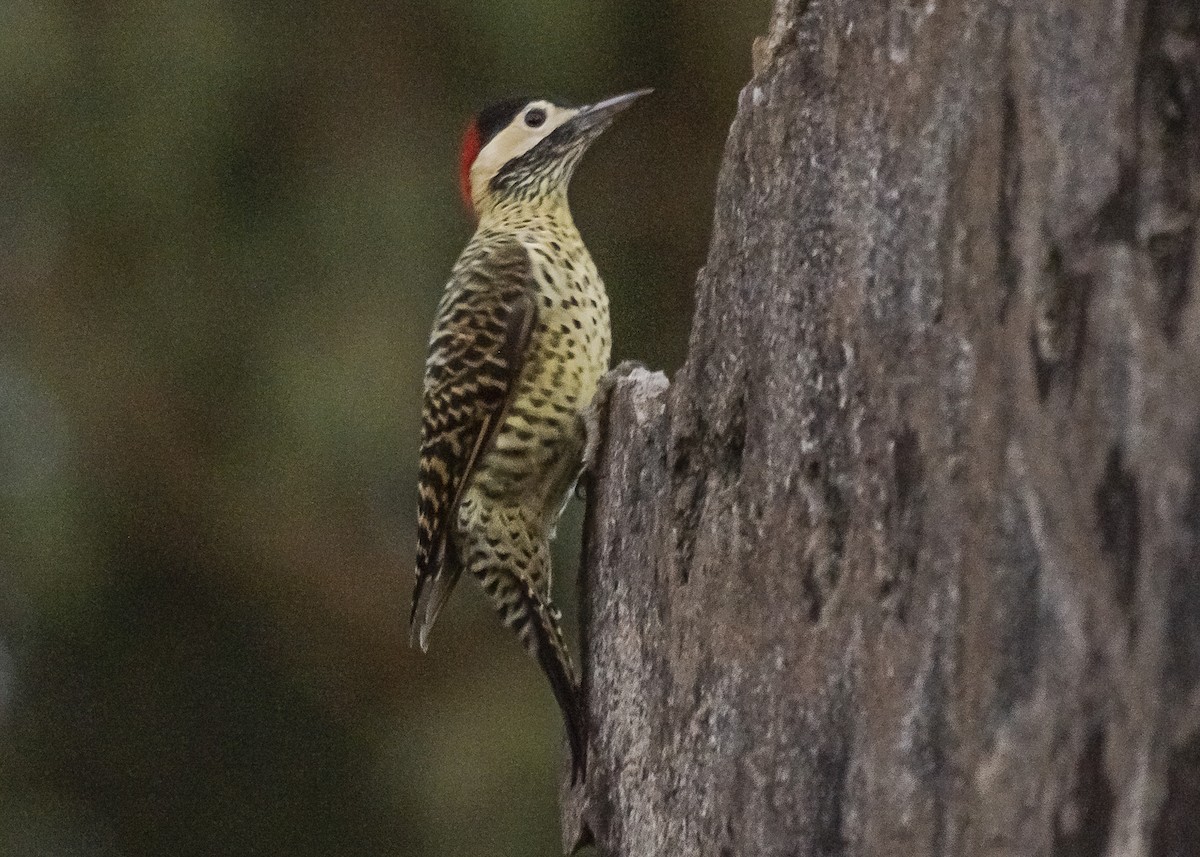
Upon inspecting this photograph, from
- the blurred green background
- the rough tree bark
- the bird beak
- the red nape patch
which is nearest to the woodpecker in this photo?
the bird beak

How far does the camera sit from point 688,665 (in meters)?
2.93

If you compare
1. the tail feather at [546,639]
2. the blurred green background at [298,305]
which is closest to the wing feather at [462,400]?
the tail feather at [546,639]

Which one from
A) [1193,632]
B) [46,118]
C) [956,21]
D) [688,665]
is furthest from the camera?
[46,118]

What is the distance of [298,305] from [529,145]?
1.48 m

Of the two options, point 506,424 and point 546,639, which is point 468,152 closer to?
point 506,424

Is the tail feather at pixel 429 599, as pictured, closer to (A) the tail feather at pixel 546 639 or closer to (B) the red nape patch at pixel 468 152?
(A) the tail feather at pixel 546 639

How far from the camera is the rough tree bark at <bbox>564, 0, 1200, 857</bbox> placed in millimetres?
2070

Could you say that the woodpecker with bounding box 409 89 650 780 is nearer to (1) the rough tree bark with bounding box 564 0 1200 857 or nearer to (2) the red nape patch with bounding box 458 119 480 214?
(2) the red nape patch with bounding box 458 119 480 214

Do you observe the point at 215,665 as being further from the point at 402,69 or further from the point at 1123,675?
the point at 1123,675

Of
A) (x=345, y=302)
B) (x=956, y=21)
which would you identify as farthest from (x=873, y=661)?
(x=345, y=302)

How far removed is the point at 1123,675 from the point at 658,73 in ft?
15.1

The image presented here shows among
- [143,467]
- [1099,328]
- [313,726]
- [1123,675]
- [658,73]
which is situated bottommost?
[313,726]

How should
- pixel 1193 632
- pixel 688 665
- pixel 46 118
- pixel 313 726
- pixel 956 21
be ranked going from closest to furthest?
1. pixel 1193 632
2. pixel 956 21
3. pixel 688 665
4. pixel 46 118
5. pixel 313 726

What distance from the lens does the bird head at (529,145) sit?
4.97 metres
